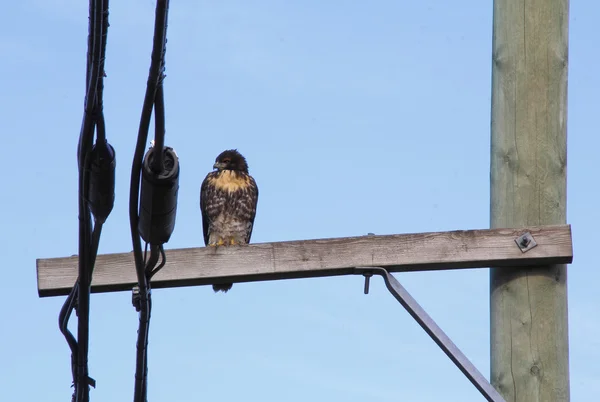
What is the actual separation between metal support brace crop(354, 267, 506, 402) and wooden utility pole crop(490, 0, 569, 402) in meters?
0.16

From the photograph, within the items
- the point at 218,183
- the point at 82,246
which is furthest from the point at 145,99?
the point at 218,183

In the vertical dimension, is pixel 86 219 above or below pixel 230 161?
below

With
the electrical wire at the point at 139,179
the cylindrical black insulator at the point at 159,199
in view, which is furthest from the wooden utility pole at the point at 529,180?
the cylindrical black insulator at the point at 159,199

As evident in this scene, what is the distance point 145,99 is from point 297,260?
181 centimetres

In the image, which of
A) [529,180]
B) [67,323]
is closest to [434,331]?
[529,180]

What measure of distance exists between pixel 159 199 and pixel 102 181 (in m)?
0.21

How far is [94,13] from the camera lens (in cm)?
400

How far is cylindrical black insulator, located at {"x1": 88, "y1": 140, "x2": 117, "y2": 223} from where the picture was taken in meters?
4.41

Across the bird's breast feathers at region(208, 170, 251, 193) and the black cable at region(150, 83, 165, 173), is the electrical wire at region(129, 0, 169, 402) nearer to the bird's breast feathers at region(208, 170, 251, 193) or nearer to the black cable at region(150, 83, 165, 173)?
the black cable at region(150, 83, 165, 173)

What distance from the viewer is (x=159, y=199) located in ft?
14.6

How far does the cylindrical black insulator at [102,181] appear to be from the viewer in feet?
14.5

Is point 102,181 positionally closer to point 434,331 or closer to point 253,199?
point 434,331

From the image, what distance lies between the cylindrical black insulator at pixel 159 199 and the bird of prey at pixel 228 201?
5852 millimetres

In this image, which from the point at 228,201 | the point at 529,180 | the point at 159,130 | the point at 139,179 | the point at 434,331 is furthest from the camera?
the point at 228,201
